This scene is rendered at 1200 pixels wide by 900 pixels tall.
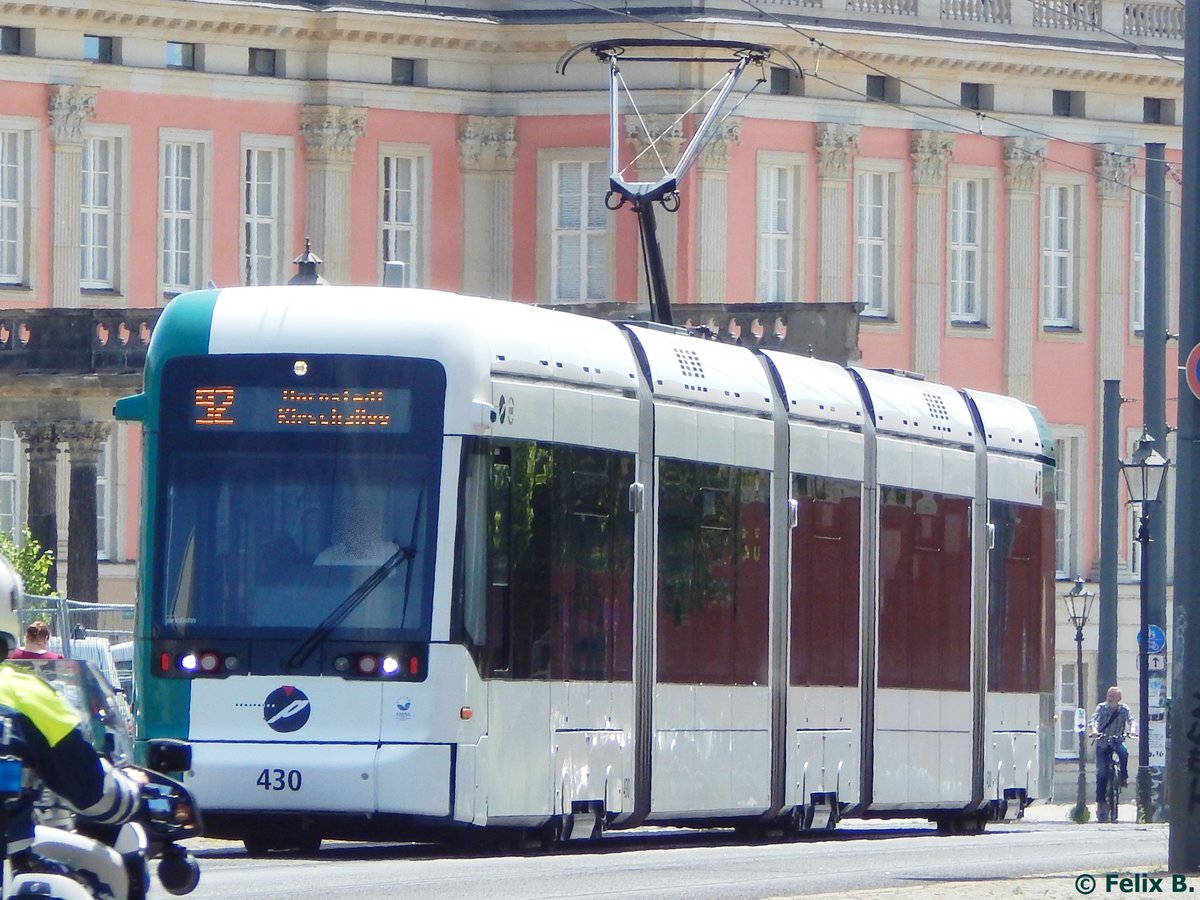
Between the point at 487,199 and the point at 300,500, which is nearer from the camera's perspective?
the point at 300,500

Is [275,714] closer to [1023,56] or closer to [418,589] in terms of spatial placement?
[418,589]

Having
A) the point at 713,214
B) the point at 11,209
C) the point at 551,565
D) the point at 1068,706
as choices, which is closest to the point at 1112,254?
the point at 1068,706

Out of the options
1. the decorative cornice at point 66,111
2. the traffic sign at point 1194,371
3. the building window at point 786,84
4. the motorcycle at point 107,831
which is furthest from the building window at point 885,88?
the motorcycle at point 107,831

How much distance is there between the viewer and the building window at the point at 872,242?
5728cm

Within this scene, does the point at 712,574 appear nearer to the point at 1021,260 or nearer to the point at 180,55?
the point at 180,55

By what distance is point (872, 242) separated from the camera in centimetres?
5747

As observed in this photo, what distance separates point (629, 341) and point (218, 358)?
280cm

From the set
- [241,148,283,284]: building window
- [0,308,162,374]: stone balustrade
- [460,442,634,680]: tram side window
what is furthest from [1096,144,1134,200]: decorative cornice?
[460,442,634,680]: tram side window

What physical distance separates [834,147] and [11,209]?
42.1ft

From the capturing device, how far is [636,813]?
20031 mm

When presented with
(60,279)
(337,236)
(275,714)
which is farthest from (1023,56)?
(275,714)

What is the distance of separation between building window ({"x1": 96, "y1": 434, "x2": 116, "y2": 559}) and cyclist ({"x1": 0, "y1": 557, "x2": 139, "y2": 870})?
42.7 meters

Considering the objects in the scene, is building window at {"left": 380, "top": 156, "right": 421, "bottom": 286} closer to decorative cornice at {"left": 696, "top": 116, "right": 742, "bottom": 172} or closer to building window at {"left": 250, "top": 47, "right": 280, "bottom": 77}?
building window at {"left": 250, "top": 47, "right": 280, "bottom": 77}

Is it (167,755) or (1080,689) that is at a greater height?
(167,755)
